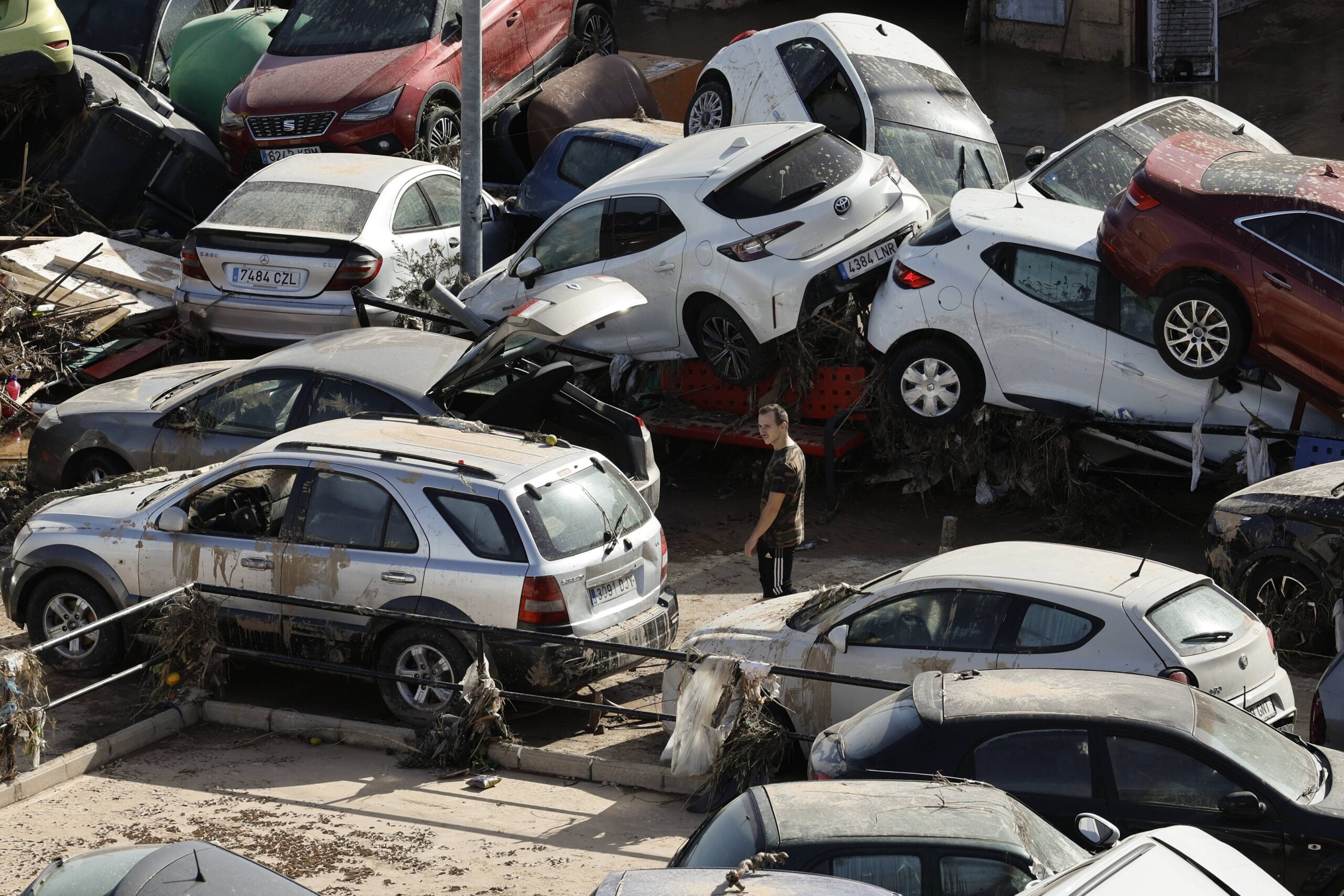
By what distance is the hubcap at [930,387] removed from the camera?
37.6ft

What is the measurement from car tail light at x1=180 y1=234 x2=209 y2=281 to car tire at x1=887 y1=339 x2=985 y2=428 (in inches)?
235

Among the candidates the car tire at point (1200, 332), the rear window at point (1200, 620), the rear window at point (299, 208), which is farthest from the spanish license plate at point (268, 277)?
the rear window at point (1200, 620)

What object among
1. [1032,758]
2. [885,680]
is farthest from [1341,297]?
[1032,758]

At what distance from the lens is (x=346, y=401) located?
10.4 metres

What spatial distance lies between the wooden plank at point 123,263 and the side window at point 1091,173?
8.05 m

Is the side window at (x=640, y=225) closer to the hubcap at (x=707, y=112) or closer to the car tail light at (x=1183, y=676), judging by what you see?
the hubcap at (x=707, y=112)

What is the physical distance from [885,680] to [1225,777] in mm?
2006

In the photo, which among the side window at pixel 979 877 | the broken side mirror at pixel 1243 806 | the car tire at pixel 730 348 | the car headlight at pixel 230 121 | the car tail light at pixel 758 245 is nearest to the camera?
the side window at pixel 979 877

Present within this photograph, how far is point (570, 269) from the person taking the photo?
12.5 meters

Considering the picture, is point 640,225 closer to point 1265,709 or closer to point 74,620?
point 74,620

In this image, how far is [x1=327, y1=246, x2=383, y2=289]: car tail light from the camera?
12.7 m

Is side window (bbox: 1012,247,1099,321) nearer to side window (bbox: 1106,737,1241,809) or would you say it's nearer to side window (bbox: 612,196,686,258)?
side window (bbox: 612,196,686,258)

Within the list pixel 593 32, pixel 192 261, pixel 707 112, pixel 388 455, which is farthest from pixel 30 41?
pixel 388 455

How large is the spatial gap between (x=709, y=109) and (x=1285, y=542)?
827cm
